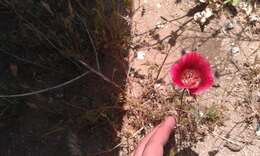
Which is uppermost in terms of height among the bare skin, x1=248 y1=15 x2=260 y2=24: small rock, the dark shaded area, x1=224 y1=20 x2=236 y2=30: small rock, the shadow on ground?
x1=248 y1=15 x2=260 y2=24: small rock

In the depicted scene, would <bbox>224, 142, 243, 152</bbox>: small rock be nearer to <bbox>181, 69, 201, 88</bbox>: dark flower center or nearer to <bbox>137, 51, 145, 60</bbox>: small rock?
<bbox>181, 69, 201, 88</bbox>: dark flower center

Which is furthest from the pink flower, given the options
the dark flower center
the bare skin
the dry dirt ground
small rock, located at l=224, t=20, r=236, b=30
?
small rock, located at l=224, t=20, r=236, b=30

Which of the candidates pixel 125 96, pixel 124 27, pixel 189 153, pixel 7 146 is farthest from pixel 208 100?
pixel 7 146

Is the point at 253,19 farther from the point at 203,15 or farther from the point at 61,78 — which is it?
the point at 61,78

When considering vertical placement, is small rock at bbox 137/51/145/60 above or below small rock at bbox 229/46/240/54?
below

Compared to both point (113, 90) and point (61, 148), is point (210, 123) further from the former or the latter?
point (61, 148)
